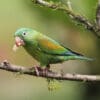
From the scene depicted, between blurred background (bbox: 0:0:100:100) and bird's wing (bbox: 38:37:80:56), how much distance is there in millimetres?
153

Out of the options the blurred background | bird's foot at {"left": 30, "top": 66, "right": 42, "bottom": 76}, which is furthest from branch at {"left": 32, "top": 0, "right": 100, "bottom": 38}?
bird's foot at {"left": 30, "top": 66, "right": 42, "bottom": 76}

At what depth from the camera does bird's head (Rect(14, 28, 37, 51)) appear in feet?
5.52

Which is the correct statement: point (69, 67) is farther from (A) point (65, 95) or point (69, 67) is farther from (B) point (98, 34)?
(B) point (98, 34)

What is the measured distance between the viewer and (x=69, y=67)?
3.99 meters

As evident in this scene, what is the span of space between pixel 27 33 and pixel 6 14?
4479 millimetres

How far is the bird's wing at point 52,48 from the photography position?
179 centimetres

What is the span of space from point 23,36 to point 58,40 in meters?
1.76

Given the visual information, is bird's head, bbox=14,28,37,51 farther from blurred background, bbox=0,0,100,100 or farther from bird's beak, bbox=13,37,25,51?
blurred background, bbox=0,0,100,100

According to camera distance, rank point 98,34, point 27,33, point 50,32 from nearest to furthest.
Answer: point 98,34 → point 27,33 → point 50,32

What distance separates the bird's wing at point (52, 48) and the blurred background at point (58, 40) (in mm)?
153

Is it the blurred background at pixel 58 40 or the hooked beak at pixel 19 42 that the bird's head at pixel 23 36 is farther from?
the blurred background at pixel 58 40

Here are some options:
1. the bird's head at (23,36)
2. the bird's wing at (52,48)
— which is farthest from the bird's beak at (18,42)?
the bird's wing at (52,48)

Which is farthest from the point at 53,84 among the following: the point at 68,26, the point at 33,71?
the point at 68,26

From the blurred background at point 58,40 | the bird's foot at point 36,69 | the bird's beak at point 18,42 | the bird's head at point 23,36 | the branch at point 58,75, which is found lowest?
the branch at point 58,75
